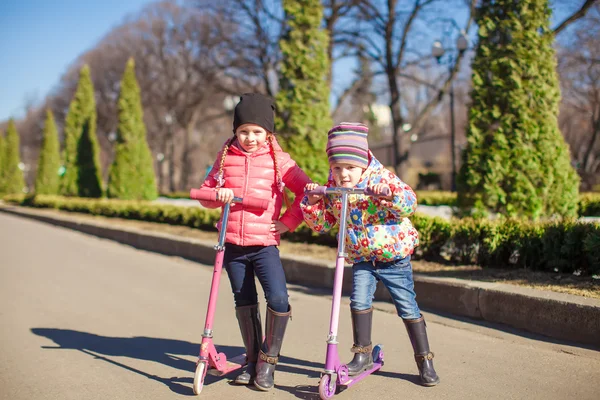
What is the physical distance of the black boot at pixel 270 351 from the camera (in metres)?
3.73

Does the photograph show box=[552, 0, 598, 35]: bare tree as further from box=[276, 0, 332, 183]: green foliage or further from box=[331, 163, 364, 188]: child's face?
box=[331, 163, 364, 188]: child's face

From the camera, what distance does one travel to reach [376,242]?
371 cm

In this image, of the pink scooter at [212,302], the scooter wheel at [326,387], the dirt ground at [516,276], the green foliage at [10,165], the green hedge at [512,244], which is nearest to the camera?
the scooter wheel at [326,387]

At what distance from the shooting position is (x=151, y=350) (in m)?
4.75

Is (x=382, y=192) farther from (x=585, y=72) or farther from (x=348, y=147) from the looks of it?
(x=585, y=72)

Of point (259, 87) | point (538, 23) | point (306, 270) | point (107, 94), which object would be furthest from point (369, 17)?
point (107, 94)

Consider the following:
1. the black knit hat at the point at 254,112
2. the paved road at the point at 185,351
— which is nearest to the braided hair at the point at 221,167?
the black knit hat at the point at 254,112

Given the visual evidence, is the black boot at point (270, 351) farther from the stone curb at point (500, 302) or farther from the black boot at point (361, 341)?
the stone curb at point (500, 302)

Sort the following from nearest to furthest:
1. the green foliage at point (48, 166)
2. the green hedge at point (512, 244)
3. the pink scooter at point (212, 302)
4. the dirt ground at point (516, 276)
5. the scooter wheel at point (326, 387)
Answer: the scooter wheel at point (326, 387) → the pink scooter at point (212, 302) → the dirt ground at point (516, 276) → the green hedge at point (512, 244) → the green foliage at point (48, 166)

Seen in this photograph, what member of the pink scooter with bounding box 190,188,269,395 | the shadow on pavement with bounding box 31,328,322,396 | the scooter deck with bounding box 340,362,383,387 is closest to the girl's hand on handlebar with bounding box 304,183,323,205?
the pink scooter with bounding box 190,188,269,395

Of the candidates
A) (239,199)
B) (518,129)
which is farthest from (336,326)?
(518,129)

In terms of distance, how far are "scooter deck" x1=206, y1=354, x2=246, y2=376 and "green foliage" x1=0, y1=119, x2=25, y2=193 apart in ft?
133

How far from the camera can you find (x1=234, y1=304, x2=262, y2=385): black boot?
153 inches

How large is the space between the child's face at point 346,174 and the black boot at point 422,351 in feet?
2.99
